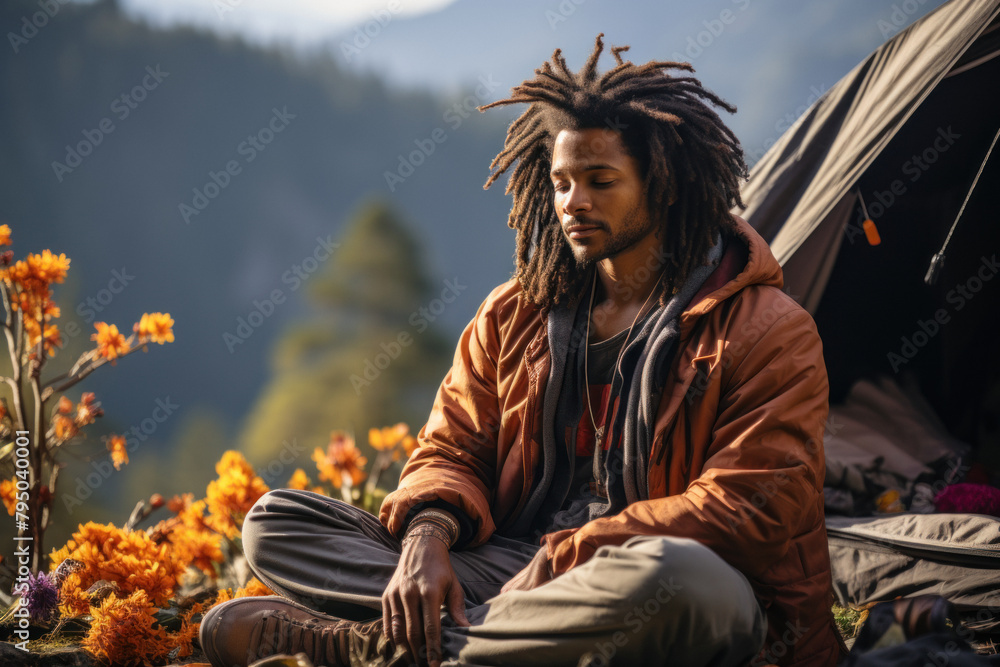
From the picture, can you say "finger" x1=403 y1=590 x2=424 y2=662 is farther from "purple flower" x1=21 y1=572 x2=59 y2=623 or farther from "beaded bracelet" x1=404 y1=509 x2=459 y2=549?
"purple flower" x1=21 y1=572 x2=59 y2=623

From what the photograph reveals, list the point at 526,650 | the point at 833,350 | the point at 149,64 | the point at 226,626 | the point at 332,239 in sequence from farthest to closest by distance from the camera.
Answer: the point at 149,64 → the point at 332,239 → the point at 833,350 → the point at 226,626 → the point at 526,650

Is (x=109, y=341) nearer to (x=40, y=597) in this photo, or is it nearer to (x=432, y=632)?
(x=40, y=597)

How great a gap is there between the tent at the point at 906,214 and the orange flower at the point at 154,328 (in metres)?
2.32

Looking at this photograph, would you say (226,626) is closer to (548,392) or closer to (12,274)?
(548,392)

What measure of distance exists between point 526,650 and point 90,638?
4.37 feet

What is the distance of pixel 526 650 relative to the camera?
1.63m

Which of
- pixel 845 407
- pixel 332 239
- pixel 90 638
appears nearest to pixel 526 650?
pixel 90 638

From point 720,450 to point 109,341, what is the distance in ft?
6.97

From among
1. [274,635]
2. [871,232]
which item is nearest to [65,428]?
[274,635]

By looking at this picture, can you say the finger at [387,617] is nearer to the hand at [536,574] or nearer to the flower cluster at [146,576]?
the hand at [536,574]

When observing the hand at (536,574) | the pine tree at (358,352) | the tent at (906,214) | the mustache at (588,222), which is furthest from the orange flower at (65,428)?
the pine tree at (358,352)

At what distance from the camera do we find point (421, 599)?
178 centimetres

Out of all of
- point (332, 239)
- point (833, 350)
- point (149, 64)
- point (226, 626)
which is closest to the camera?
point (226, 626)

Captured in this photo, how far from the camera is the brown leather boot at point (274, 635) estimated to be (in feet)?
6.14
